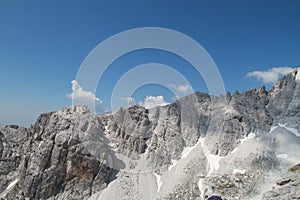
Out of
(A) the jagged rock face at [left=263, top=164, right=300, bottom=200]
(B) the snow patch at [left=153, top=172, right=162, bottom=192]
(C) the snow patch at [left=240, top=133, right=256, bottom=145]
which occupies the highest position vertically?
(C) the snow patch at [left=240, top=133, right=256, bottom=145]

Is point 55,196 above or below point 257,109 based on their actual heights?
below

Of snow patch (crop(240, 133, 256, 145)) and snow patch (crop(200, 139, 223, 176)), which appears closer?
snow patch (crop(200, 139, 223, 176))

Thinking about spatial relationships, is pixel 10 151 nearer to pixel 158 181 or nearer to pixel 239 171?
pixel 158 181

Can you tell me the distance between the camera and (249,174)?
79.3m

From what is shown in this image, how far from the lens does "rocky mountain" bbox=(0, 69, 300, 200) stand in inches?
3324

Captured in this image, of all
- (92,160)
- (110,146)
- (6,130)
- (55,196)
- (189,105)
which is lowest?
(55,196)

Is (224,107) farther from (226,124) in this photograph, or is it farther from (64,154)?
(64,154)

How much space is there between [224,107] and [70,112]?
7089 cm

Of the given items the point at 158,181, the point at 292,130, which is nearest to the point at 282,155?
the point at 292,130

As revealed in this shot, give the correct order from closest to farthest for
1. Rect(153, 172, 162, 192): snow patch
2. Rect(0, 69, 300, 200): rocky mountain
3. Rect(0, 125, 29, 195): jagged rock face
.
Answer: Rect(0, 69, 300, 200): rocky mountain, Rect(153, 172, 162, 192): snow patch, Rect(0, 125, 29, 195): jagged rock face

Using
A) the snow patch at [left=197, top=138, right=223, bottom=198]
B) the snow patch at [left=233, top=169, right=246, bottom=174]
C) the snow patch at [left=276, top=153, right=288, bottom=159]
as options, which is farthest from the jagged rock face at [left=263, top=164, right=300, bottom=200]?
the snow patch at [left=276, top=153, right=288, bottom=159]

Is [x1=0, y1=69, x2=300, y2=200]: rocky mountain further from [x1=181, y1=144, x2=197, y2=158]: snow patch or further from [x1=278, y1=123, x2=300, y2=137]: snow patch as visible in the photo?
[x1=278, y1=123, x2=300, y2=137]: snow patch

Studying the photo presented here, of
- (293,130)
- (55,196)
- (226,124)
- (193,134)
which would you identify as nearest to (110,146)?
(55,196)

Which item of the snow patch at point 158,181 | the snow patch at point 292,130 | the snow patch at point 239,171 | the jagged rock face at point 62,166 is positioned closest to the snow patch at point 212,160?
the snow patch at point 239,171
